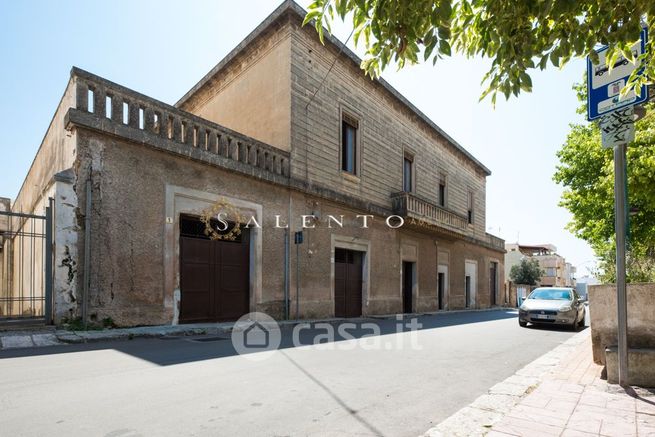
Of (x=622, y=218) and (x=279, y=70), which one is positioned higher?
(x=279, y=70)

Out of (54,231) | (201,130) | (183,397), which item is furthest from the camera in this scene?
(201,130)

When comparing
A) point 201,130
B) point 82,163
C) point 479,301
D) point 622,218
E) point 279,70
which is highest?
point 279,70

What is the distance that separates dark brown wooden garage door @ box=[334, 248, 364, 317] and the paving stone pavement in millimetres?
10544

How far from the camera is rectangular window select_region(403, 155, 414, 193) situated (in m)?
21.0

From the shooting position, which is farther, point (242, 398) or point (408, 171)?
point (408, 171)

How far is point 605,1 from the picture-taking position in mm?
3217

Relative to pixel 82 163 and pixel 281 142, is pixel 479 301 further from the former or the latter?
pixel 82 163

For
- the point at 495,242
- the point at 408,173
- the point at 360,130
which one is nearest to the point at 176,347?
the point at 360,130

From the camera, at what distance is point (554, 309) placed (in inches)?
489

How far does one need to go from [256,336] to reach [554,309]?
353 inches

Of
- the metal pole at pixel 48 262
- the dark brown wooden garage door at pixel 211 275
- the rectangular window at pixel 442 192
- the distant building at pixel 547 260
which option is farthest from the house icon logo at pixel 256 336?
the distant building at pixel 547 260

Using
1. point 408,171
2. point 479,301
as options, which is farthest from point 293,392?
point 479,301

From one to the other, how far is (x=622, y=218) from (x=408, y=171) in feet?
57.2

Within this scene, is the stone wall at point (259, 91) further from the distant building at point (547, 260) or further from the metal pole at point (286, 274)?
the distant building at point (547, 260)
